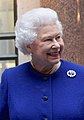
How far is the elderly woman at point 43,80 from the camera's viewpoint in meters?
3.21

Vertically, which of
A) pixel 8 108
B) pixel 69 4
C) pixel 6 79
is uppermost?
pixel 69 4

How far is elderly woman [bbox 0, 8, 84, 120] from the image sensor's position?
10.5 feet

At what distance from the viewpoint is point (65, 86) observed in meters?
3.31

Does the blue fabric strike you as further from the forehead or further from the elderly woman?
the forehead

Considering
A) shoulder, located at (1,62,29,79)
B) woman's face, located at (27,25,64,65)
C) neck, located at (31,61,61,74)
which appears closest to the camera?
woman's face, located at (27,25,64,65)

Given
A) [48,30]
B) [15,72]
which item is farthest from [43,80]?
[48,30]

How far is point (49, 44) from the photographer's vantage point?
3.19 meters

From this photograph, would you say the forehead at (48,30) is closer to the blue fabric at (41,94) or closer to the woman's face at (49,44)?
the woman's face at (49,44)

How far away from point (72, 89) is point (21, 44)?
497mm

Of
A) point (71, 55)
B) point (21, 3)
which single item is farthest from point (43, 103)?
point (21, 3)

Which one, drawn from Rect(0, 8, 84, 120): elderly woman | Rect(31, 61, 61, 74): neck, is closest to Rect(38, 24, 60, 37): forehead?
Rect(0, 8, 84, 120): elderly woman

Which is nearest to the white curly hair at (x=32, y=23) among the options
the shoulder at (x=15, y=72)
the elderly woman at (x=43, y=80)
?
the elderly woman at (x=43, y=80)

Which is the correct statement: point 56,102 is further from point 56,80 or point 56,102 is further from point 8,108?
point 8,108

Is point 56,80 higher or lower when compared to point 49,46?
lower
